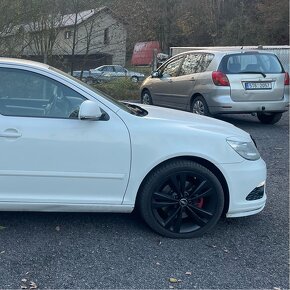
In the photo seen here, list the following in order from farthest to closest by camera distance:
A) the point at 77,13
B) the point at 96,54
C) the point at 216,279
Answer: the point at 96,54, the point at 77,13, the point at 216,279

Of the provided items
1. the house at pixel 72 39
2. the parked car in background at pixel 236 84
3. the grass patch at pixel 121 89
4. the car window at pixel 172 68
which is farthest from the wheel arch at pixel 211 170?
the grass patch at pixel 121 89

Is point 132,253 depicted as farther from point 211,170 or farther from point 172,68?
point 172,68

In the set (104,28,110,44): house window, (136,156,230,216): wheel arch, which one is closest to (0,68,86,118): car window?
(136,156,230,216): wheel arch

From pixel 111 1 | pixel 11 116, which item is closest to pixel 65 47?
pixel 111 1

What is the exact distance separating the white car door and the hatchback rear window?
19.3ft

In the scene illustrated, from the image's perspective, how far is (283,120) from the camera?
11.0 metres

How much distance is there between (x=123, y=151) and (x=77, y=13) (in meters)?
10.4

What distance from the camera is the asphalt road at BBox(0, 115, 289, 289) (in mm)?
3141

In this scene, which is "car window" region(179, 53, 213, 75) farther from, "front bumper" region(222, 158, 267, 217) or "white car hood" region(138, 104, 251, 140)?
"front bumper" region(222, 158, 267, 217)

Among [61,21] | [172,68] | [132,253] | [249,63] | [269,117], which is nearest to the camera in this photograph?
[132,253]

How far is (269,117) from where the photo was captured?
33.7 feet

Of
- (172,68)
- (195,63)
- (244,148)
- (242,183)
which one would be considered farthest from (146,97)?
(242,183)

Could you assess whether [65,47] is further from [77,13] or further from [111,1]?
[111,1]

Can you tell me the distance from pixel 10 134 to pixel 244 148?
6.76 ft
